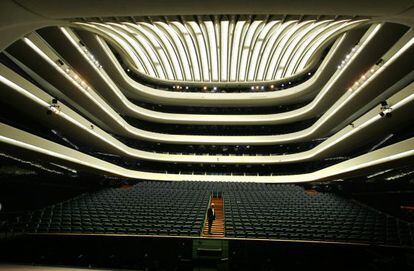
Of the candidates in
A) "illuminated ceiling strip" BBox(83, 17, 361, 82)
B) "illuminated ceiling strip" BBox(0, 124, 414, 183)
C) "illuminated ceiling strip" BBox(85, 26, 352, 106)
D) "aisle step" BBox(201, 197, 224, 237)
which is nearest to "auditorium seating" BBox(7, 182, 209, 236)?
"aisle step" BBox(201, 197, 224, 237)

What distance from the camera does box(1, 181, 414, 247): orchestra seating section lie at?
25.8ft

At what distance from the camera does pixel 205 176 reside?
2192 cm

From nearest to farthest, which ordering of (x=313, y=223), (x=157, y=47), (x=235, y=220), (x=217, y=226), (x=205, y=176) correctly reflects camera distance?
1. (x=313, y=223)
2. (x=235, y=220)
3. (x=217, y=226)
4. (x=157, y=47)
5. (x=205, y=176)

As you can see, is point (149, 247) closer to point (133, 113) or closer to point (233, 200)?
point (233, 200)

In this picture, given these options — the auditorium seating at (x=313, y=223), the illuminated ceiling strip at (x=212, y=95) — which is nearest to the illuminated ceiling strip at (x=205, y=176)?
the auditorium seating at (x=313, y=223)

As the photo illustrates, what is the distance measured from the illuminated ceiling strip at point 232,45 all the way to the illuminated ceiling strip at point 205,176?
218 inches

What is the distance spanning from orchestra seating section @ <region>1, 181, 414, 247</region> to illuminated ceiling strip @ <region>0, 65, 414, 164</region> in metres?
4.38

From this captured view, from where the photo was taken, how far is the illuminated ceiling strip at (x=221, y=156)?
8609 mm

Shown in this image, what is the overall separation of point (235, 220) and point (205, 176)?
1291 centimetres

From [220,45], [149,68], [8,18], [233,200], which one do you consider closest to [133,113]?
[149,68]

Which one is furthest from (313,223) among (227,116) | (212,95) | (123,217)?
(212,95)

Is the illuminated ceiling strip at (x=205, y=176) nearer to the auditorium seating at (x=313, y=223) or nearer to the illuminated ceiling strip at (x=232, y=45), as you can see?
the auditorium seating at (x=313, y=223)

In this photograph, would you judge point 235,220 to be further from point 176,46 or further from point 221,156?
point 221,156

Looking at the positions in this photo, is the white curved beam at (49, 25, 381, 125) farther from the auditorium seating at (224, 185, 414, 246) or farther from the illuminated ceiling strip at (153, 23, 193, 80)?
the auditorium seating at (224, 185, 414, 246)
